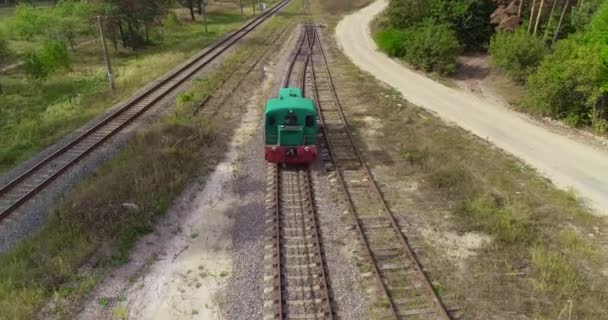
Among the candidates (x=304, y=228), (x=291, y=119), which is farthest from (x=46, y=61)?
(x=304, y=228)

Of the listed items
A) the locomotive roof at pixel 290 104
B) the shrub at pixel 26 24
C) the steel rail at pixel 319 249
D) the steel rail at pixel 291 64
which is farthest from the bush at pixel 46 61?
the steel rail at pixel 319 249

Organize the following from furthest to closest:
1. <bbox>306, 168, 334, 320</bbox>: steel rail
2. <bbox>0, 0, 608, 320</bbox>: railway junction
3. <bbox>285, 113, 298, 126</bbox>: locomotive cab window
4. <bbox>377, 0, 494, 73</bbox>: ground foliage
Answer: <bbox>377, 0, 494, 73</bbox>: ground foliage < <bbox>285, 113, 298, 126</bbox>: locomotive cab window < <bbox>0, 0, 608, 320</bbox>: railway junction < <bbox>306, 168, 334, 320</bbox>: steel rail

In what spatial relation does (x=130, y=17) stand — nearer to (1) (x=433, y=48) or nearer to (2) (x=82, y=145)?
(2) (x=82, y=145)

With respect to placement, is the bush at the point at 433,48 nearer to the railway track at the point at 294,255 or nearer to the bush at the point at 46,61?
the railway track at the point at 294,255

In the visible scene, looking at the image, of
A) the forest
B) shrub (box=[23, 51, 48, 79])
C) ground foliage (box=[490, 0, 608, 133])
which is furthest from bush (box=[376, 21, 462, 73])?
shrub (box=[23, 51, 48, 79])

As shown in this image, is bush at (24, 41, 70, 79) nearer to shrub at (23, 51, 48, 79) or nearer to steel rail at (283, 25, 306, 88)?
shrub at (23, 51, 48, 79)

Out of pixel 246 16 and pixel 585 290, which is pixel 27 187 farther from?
pixel 246 16
